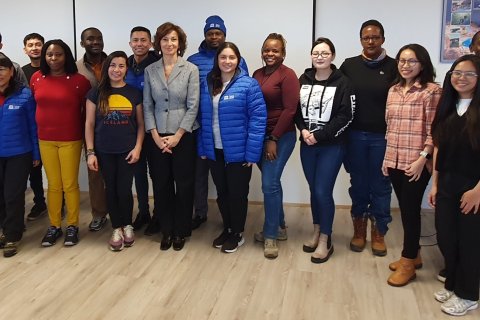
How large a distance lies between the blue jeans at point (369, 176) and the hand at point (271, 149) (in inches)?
19.8

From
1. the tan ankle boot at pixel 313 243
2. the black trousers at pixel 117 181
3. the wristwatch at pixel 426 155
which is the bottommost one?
the tan ankle boot at pixel 313 243

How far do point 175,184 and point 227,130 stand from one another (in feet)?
2.30

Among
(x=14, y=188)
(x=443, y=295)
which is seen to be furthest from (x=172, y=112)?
(x=443, y=295)

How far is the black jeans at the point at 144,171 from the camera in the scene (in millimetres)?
3260

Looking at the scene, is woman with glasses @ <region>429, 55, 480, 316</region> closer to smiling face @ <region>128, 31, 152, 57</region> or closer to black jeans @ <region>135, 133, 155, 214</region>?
black jeans @ <region>135, 133, 155, 214</region>

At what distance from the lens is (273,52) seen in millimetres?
2965

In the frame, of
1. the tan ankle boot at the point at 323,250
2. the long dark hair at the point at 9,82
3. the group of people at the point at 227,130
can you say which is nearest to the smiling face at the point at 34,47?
the group of people at the point at 227,130

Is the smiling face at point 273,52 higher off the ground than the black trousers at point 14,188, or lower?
higher

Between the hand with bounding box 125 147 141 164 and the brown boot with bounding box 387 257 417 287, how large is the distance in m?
1.81

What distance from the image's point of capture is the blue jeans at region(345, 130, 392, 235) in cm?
298

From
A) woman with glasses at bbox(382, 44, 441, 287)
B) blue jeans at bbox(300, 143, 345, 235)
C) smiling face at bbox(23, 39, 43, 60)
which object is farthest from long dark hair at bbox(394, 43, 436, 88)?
smiling face at bbox(23, 39, 43, 60)

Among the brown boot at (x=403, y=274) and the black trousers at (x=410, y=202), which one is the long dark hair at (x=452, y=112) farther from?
the brown boot at (x=403, y=274)

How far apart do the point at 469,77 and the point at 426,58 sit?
38 cm

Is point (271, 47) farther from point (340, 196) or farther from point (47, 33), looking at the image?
point (47, 33)
